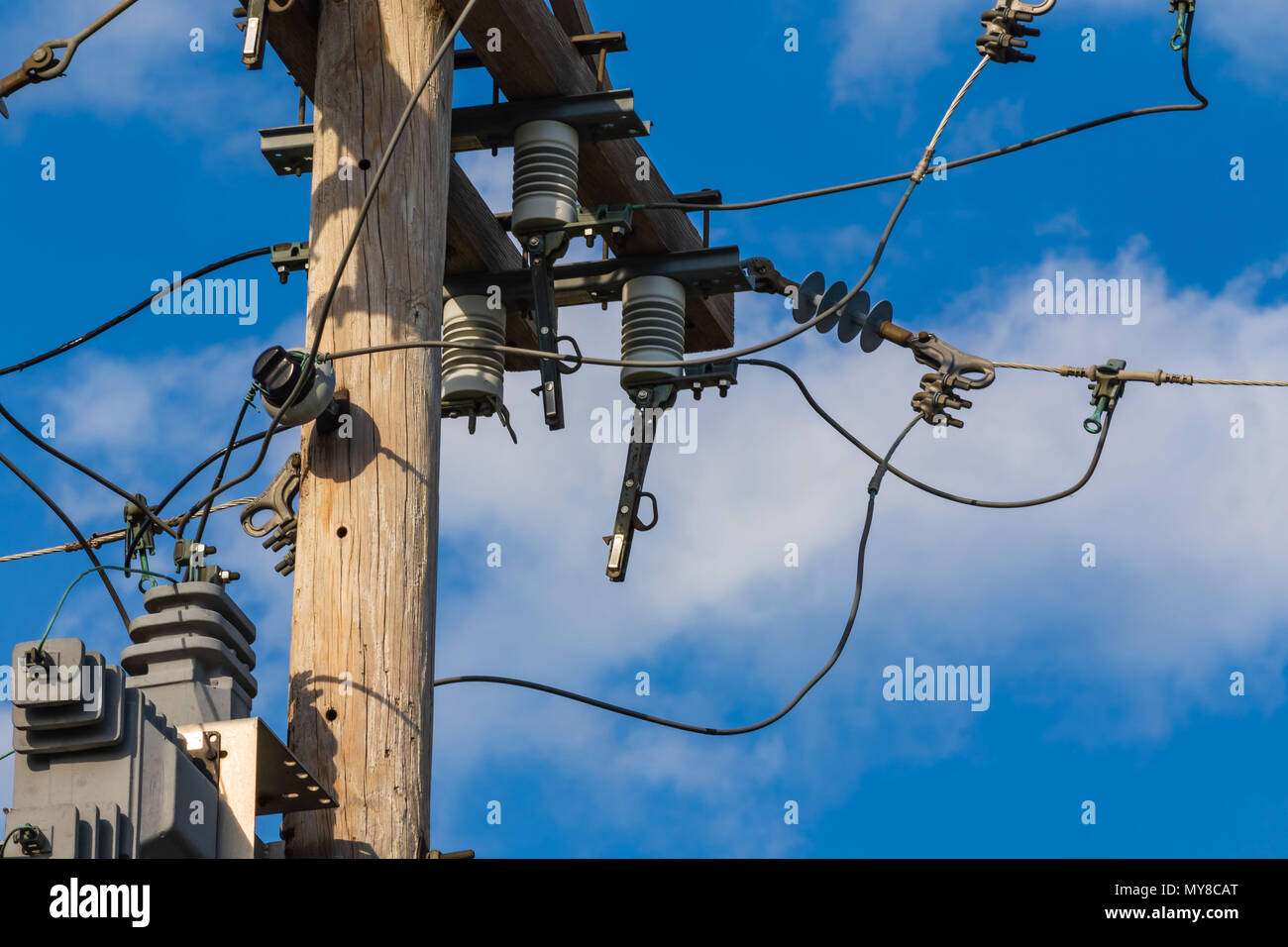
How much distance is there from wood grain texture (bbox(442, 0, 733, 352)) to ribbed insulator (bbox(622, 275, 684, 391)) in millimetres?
137

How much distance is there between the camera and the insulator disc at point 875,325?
7.73 metres

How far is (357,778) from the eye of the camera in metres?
5.32

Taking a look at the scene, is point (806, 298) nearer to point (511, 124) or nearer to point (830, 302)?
point (830, 302)

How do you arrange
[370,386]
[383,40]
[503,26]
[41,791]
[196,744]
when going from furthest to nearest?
1. [503,26]
2. [383,40]
3. [370,386]
4. [196,744]
5. [41,791]

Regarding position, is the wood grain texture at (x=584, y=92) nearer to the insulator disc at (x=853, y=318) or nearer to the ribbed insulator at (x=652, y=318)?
the ribbed insulator at (x=652, y=318)

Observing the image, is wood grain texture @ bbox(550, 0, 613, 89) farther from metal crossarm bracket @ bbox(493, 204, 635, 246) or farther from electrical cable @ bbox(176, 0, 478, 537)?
electrical cable @ bbox(176, 0, 478, 537)

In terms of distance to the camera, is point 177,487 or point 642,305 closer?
point 177,487

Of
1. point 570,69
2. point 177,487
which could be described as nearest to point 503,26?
point 570,69

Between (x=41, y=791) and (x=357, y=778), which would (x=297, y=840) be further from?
(x=41, y=791)

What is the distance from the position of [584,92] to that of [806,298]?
1.13 m

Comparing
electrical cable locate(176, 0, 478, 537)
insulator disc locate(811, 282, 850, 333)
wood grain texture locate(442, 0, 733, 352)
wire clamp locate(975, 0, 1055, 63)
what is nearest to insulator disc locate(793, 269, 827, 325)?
insulator disc locate(811, 282, 850, 333)

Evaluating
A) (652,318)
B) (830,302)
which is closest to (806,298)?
(830,302)
